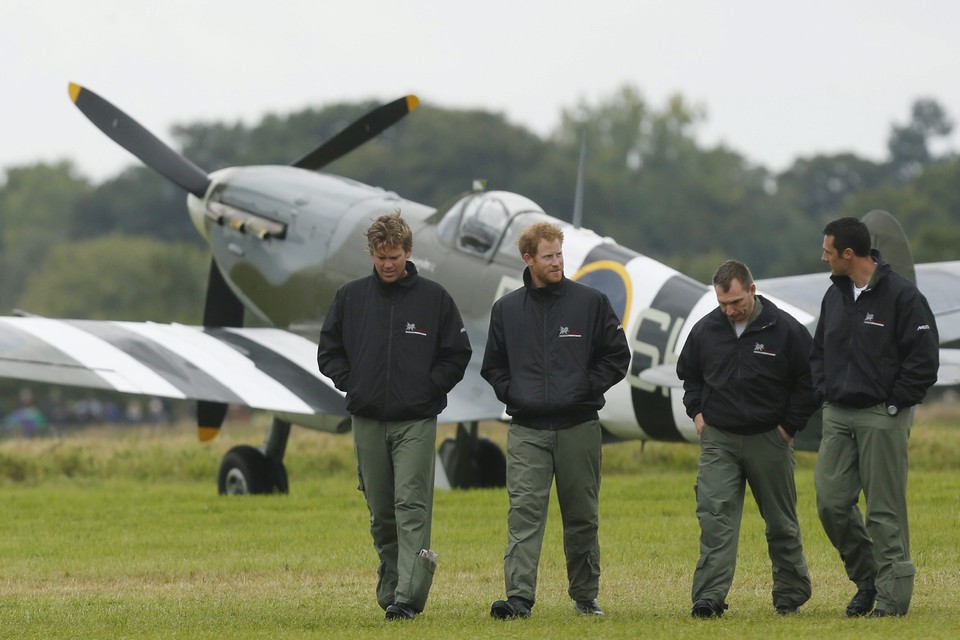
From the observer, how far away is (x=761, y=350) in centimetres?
754

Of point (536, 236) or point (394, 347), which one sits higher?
point (536, 236)

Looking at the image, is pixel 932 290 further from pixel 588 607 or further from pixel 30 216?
pixel 30 216

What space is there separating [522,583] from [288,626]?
1.03 m

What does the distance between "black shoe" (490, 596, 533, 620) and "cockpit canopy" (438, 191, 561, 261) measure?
6.30 m

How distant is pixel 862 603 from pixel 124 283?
202 ft

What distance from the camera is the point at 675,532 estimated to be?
10961mm

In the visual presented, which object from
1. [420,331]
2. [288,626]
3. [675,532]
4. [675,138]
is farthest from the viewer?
[675,138]

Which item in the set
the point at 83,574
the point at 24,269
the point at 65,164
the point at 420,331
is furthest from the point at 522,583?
the point at 65,164

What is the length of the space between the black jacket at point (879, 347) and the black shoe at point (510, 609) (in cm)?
159

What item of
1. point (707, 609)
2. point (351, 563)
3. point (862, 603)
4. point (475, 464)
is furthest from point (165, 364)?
point (862, 603)

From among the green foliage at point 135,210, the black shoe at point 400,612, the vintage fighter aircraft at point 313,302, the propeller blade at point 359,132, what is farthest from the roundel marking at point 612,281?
the green foliage at point 135,210

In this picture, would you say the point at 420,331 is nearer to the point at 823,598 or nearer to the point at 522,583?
the point at 522,583

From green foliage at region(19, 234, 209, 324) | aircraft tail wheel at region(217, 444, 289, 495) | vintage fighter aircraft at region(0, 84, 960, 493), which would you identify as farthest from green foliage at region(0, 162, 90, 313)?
aircraft tail wheel at region(217, 444, 289, 495)

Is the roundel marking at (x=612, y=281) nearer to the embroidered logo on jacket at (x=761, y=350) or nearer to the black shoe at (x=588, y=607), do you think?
the embroidered logo on jacket at (x=761, y=350)
